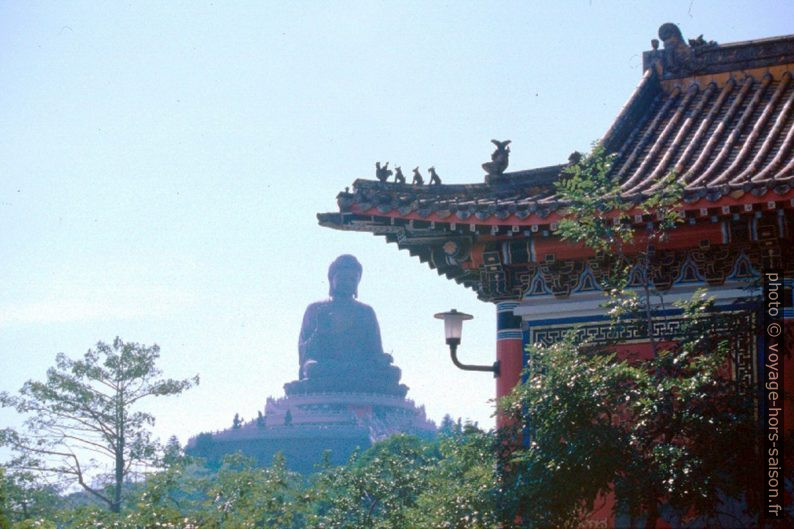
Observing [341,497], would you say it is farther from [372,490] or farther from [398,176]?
[398,176]

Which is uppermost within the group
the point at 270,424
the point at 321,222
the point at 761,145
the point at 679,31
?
the point at 679,31

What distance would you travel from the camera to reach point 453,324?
10.5 m

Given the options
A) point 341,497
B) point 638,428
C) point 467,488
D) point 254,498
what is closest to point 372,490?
point 341,497

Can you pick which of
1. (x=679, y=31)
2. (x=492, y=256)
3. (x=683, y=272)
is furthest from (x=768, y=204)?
(x=679, y=31)

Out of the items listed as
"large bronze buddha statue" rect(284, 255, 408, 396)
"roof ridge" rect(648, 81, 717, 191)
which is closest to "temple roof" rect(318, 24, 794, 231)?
"roof ridge" rect(648, 81, 717, 191)

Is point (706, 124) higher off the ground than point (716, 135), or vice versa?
point (706, 124)

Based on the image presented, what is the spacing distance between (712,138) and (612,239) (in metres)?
3.14

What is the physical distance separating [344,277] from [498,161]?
5508 centimetres

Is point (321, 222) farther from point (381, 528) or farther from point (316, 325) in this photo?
point (316, 325)

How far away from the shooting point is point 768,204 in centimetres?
816

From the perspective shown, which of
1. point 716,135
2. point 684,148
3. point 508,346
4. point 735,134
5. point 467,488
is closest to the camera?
point 467,488

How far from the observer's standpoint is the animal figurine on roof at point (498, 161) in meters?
10.3

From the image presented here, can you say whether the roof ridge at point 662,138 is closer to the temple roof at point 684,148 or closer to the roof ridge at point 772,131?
the temple roof at point 684,148

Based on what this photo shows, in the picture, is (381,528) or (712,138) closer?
(712,138)
